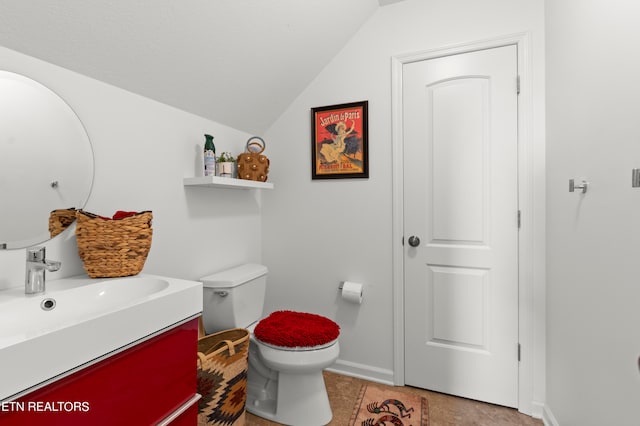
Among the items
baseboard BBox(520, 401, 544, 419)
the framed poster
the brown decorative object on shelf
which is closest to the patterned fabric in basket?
the brown decorative object on shelf

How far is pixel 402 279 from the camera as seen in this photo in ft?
6.61

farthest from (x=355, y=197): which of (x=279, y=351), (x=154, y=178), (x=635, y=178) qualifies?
(x=635, y=178)

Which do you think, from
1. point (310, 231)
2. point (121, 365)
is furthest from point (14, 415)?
point (310, 231)

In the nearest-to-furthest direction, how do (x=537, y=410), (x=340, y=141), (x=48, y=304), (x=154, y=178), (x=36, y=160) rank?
(x=48, y=304), (x=36, y=160), (x=154, y=178), (x=537, y=410), (x=340, y=141)

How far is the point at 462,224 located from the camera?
1.89 metres

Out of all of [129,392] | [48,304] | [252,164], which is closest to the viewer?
[129,392]

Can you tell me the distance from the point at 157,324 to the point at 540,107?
6.73 ft

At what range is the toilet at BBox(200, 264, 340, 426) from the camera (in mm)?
1595

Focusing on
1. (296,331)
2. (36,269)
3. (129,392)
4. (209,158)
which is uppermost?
(209,158)

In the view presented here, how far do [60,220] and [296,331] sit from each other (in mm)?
1117

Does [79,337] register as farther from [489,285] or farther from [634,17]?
[489,285]

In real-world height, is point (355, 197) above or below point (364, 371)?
above

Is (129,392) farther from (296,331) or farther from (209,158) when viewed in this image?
(209,158)

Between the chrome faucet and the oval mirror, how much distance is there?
0.14 meters
